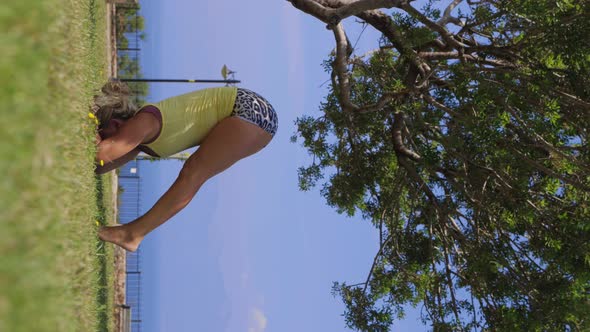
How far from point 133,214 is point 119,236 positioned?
578 inches

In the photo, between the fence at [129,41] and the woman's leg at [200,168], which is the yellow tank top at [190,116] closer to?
the woman's leg at [200,168]

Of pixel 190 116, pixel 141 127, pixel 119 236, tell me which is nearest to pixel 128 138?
pixel 141 127

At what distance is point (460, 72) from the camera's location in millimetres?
6668

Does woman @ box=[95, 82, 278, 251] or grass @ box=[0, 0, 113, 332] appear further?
woman @ box=[95, 82, 278, 251]

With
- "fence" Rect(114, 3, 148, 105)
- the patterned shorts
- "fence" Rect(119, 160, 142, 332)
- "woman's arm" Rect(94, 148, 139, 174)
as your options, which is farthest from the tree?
"fence" Rect(114, 3, 148, 105)

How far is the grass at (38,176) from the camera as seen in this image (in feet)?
5.68

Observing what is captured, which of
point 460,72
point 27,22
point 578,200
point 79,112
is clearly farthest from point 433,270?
point 27,22

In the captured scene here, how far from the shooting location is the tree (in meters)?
6.16

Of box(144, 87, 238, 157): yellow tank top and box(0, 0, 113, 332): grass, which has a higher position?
box(144, 87, 238, 157): yellow tank top

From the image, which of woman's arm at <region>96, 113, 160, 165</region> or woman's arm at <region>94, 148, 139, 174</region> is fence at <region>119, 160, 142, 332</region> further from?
woman's arm at <region>96, 113, 160, 165</region>

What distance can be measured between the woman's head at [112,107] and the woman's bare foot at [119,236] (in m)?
0.91

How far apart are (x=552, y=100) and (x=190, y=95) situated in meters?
4.03

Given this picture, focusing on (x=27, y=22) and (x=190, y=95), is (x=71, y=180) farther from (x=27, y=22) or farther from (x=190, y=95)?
(x=190, y=95)

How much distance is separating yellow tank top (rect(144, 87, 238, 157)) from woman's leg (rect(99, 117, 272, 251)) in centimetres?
11
